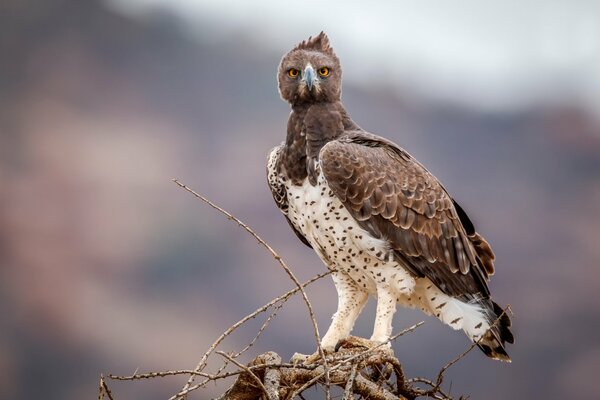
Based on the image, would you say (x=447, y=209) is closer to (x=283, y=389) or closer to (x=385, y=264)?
(x=385, y=264)

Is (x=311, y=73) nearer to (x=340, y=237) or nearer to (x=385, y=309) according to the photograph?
(x=340, y=237)

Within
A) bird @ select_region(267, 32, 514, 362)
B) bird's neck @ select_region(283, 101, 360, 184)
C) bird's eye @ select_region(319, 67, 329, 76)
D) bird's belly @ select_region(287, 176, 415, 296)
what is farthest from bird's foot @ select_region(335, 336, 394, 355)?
bird's eye @ select_region(319, 67, 329, 76)

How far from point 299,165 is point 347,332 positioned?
921 millimetres

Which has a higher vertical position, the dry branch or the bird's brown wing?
the bird's brown wing

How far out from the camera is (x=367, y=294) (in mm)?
4422

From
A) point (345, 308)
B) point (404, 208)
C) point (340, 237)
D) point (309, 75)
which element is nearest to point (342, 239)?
point (340, 237)

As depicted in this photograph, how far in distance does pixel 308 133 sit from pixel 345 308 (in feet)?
3.03

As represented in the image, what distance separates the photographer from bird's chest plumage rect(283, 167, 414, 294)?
4004mm

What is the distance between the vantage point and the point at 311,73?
411 cm

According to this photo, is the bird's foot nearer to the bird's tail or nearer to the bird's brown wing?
the bird's brown wing

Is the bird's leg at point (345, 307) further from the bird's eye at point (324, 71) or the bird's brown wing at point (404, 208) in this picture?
the bird's eye at point (324, 71)

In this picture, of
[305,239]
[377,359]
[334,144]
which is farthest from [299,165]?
[377,359]

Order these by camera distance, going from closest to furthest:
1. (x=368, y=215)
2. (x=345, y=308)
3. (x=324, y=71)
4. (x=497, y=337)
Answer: (x=368, y=215), (x=497, y=337), (x=324, y=71), (x=345, y=308)

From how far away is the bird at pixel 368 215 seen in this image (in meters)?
4.00
